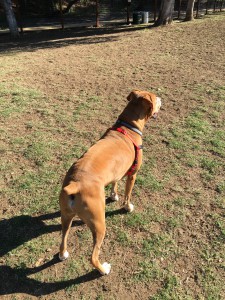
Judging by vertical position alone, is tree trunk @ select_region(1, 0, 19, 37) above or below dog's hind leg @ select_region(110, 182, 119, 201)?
above

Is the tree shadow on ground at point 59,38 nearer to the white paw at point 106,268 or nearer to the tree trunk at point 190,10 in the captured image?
the tree trunk at point 190,10

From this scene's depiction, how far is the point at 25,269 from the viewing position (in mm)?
3852

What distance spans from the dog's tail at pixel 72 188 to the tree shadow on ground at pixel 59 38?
11094mm

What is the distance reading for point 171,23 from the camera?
682 inches

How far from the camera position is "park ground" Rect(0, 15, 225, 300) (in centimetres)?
376

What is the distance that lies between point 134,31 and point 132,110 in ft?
43.0

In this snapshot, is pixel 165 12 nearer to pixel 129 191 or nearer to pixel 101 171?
pixel 129 191

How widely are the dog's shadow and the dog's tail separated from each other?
1308mm

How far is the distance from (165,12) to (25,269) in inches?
638

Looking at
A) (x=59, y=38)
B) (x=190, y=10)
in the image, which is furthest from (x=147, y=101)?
(x=190, y=10)

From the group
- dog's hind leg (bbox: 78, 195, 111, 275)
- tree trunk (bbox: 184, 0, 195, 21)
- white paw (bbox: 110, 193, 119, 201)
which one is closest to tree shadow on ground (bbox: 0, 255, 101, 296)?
dog's hind leg (bbox: 78, 195, 111, 275)

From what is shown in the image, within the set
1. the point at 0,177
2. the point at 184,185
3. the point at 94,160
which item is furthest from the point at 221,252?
the point at 0,177

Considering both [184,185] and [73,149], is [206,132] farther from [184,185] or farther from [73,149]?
[73,149]

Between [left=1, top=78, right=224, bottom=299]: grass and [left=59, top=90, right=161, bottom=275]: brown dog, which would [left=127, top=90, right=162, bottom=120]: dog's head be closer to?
[left=59, top=90, right=161, bottom=275]: brown dog
